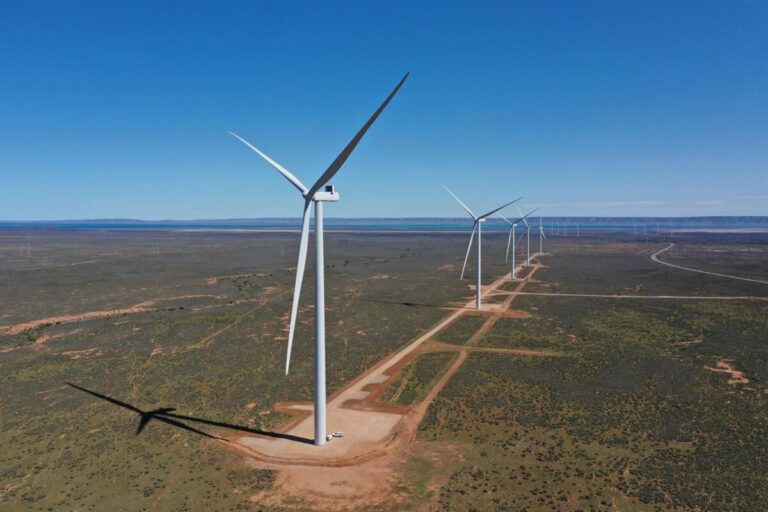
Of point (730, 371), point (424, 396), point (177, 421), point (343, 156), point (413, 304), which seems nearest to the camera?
point (343, 156)

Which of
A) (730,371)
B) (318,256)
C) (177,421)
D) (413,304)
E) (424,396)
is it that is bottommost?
(177,421)

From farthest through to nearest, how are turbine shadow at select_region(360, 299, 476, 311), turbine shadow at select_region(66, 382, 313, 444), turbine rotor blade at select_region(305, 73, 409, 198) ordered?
turbine shadow at select_region(360, 299, 476, 311) < turbine shadow at select_region(66, 382, 313, 444) < turbine rotor blade at select_region(305, 73, 409, 198)

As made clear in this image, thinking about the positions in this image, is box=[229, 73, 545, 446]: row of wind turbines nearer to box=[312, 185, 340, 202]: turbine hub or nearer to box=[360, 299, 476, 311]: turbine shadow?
box=[312, 185, 340, 202]: turbine hub

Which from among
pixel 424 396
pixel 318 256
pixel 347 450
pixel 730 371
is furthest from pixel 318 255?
pixel 730 371

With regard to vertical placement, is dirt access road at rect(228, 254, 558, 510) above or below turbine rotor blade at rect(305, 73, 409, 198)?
below

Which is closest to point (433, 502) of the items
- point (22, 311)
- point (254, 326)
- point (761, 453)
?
point (761, 453)

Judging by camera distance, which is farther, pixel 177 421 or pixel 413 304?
pixel 413 304

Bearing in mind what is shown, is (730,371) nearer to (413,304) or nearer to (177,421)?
(413,304)

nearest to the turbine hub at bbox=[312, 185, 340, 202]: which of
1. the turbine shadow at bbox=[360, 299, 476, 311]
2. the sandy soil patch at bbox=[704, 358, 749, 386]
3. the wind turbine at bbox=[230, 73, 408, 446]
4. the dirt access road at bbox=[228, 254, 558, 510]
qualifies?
the wind turbine at bbox=[230, 73, 408, 446]

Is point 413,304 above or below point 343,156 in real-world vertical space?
below

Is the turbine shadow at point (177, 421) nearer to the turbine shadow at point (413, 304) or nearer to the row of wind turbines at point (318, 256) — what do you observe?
the row of wind turbines at point (318, 256)
